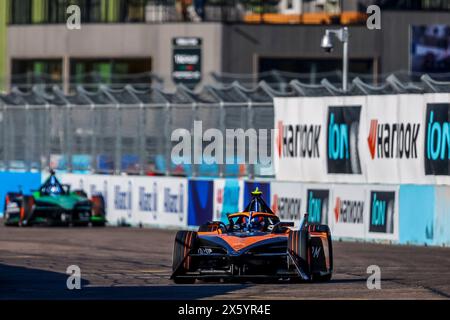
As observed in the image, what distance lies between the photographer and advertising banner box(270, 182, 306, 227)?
2766 centimetres

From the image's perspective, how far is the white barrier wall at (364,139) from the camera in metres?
25.3

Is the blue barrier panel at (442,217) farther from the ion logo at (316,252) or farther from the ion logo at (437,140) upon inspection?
the ion logo at (316,252)

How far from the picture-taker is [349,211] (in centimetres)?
2656

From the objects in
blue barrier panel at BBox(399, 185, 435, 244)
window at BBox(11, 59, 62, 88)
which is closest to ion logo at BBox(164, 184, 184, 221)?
blue barrier panel at BBox(399, 185, 435, 244)

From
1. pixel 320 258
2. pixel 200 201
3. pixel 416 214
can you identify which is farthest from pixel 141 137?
pixel 320 258

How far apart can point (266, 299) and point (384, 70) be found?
142 feet

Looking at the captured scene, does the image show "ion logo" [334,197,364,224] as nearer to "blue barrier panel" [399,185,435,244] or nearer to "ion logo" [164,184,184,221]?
"blue barrier panel" [399,185,435,244]

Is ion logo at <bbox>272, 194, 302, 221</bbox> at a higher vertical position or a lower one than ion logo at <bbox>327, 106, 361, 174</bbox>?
lower

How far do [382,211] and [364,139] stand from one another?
1928 millimetres

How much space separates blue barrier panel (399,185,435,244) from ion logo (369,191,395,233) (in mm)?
226

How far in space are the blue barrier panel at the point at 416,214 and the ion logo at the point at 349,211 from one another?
1.04m

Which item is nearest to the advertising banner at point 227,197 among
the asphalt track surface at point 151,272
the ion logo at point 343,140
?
the asphalt track surface at point 151,272

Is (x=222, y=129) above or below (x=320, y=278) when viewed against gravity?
above

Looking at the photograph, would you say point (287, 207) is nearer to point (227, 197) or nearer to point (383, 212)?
point (227, 197)
